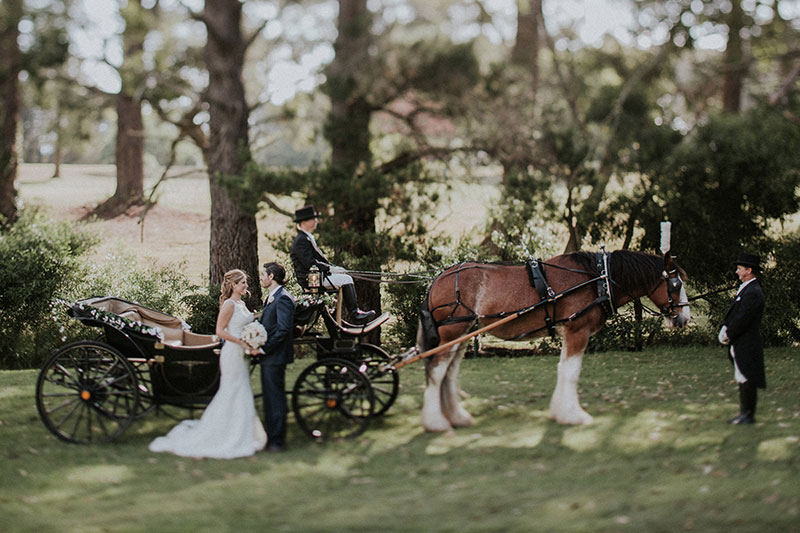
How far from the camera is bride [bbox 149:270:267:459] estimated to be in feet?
22.4

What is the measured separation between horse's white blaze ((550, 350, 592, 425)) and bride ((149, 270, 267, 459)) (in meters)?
2.79

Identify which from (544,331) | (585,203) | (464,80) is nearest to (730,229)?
(585,203)

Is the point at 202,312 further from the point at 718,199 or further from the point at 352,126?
the point at 718,199

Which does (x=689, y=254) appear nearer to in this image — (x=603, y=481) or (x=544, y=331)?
(x=544, y=331)

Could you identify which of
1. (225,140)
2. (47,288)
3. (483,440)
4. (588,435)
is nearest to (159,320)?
(483,440)

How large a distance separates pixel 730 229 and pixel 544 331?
7.37 meters

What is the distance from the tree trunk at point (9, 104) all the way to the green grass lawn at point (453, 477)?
1064 centimetres

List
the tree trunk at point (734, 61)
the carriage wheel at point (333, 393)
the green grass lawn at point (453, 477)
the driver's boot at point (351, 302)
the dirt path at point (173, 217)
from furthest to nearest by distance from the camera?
the dirt path at point (173, 217)
the tree trunk at point (734, 61)
the driver's boot at point (351, 302)
the carriage wheel at point (333, 393)
the green grass lawn at point (453, 477)

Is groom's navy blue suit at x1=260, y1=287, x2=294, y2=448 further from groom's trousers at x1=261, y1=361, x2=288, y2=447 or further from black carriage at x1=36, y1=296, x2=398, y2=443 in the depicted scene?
black carriage at x1=36, y1=296, x2=398, y2=443

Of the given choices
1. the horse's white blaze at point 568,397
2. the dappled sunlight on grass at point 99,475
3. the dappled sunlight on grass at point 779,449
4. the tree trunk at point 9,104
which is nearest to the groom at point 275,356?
the dappled sunlight on grass at point 99,475

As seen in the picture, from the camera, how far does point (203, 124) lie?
53.4ft

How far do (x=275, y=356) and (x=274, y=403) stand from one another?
409mm

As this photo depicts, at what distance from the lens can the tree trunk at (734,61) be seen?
1259 cm

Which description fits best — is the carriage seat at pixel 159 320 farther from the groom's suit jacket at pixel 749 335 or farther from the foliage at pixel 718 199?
the foliage at pixel 718 199
